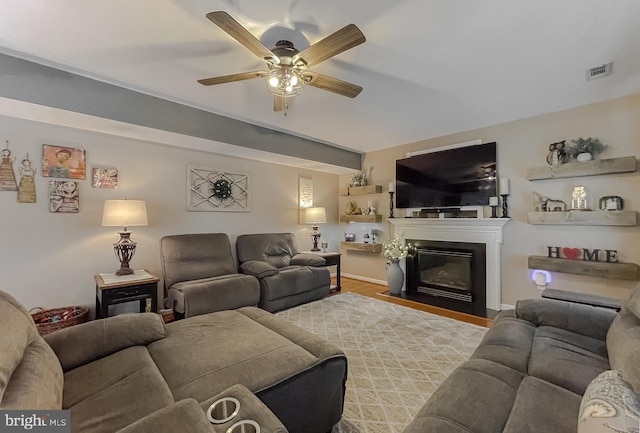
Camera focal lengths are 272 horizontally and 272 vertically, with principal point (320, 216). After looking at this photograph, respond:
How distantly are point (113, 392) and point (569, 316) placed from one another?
254 cm

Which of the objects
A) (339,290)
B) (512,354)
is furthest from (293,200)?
(512,354)

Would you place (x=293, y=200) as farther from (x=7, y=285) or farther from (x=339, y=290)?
(x=7, y=285)

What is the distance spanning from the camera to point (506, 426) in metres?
0.95

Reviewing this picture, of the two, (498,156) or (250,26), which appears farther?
(498,156)

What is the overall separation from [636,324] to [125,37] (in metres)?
3.52

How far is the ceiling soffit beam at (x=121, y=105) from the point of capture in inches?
87.7

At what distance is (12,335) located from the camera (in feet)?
3.27

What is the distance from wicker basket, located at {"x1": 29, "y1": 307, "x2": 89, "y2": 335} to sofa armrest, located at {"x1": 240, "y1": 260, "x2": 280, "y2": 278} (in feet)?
5.59

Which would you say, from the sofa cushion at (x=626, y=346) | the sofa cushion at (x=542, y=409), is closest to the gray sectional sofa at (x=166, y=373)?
the sofa cushion at (x=542, y=409)

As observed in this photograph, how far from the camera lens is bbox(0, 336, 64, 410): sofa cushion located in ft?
2.76

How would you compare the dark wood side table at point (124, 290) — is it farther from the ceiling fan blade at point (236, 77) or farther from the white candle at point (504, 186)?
the white candle at point (504, 186)

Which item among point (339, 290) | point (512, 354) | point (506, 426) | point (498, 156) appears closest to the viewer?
point (506, 426)

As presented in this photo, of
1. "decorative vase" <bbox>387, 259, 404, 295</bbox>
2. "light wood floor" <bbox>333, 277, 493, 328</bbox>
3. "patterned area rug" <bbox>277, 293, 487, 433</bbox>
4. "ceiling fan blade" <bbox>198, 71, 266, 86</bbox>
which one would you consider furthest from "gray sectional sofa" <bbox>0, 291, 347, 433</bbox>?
"decorative vase" <bbox>387, 259, 404, 295</bbox>

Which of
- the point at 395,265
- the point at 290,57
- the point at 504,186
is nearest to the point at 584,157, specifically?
the point at 504,186
